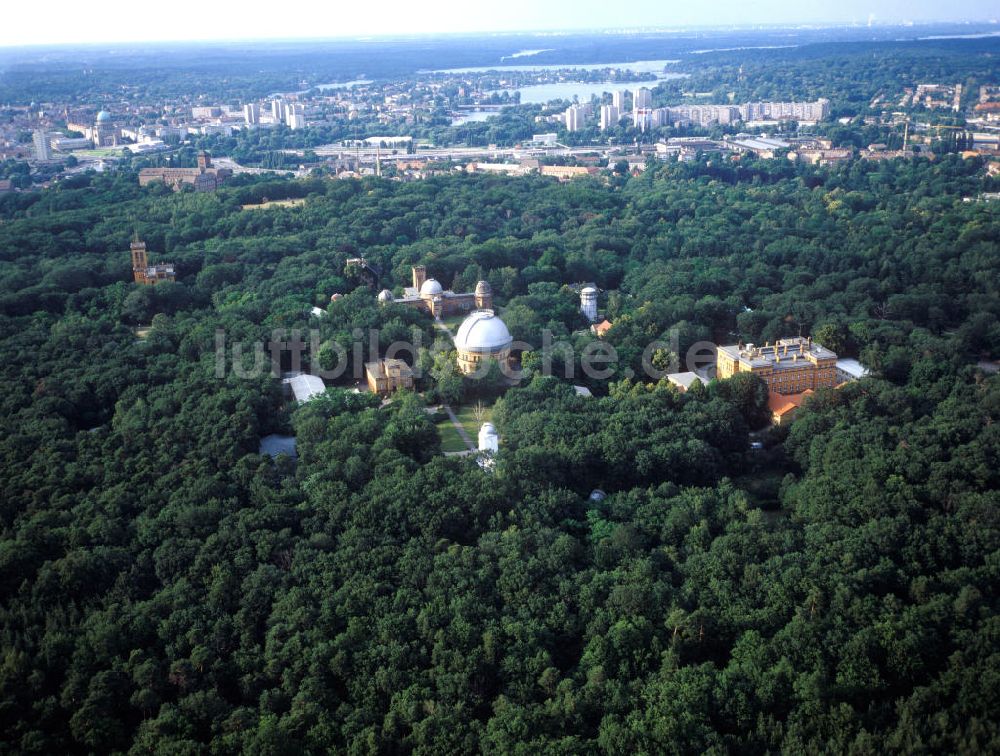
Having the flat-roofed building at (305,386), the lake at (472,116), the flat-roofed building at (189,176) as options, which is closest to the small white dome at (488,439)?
the flat-roofed building at (305,386)

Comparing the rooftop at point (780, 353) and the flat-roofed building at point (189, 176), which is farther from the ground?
the flat-roofed building at point (189, 176)

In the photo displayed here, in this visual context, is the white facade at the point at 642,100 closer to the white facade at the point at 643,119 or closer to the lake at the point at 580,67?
the white facade at the point at 643,119

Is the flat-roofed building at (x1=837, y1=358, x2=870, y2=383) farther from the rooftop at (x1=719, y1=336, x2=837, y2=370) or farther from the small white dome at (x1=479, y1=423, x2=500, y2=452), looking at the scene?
the small white dome at (x1=479, y1=423, x2=500, y2=452)

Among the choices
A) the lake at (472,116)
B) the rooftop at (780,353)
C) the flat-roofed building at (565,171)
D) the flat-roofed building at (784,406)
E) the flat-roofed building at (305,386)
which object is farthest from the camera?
the lake at (472,116)

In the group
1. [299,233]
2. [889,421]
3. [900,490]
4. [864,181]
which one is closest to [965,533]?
[900,490]

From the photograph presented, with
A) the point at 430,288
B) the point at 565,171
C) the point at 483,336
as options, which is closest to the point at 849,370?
the point at 483,336

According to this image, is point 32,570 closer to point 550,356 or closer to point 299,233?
point 550,356

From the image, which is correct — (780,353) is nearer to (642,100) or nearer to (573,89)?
(642,100)
